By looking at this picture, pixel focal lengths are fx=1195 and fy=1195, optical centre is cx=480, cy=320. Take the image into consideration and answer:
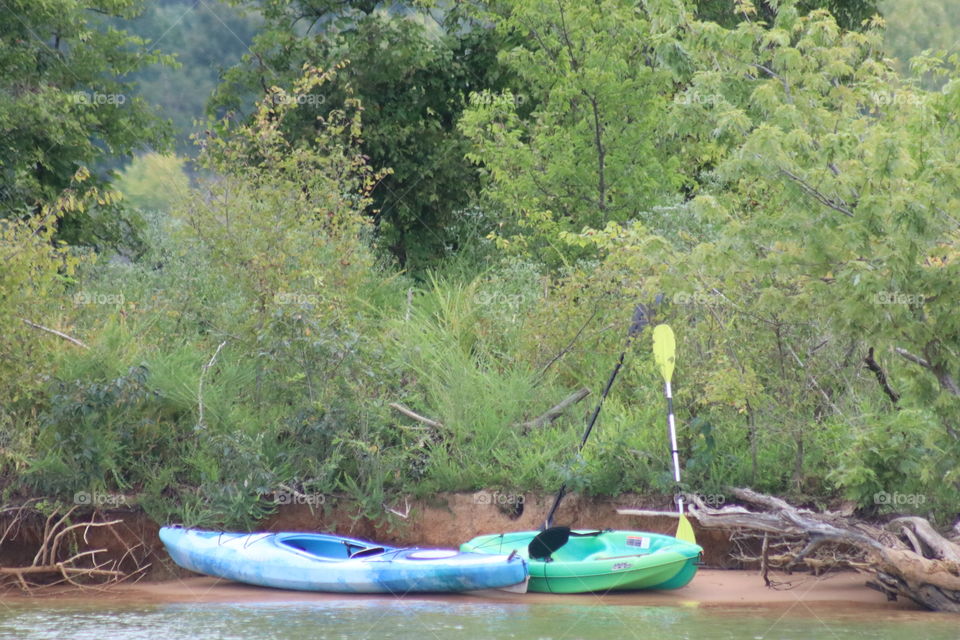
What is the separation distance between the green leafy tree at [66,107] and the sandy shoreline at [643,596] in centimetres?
733

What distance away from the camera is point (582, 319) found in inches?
446

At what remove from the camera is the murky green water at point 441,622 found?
765 centimetres

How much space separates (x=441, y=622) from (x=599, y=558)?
58.9 inches

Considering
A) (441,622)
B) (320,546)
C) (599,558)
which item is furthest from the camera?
(320,546)

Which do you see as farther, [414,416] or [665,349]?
[414,416]

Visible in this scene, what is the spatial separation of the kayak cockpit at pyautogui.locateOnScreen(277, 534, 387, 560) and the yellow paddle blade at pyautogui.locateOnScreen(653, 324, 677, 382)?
2.66m

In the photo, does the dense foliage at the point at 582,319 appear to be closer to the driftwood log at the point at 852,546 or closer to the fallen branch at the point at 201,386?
the fallen branch at the point at 201,386

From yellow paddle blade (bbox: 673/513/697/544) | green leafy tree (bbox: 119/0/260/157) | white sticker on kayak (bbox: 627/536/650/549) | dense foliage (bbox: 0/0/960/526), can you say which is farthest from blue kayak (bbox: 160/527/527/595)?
green leafy tree (bbox: 119/0/260/157)

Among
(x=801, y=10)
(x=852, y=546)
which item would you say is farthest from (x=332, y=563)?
(x=801, y=10)

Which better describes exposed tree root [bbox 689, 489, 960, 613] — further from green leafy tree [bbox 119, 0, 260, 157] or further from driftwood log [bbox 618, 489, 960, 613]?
green leafy tree [bbox 119, 0, 260, 157]

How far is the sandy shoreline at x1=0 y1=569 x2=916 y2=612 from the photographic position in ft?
28.8

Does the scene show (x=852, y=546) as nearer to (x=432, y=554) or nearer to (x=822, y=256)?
(x=822, y=256)

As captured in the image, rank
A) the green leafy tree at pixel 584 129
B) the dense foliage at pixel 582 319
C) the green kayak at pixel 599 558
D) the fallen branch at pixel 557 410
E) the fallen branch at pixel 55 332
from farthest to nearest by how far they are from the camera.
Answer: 1. the green leafy tree at pixel 584 129
2. the fallen branch at pixel 557 410
3. the fallen branch at pixel 55 332
4. the green kayak at pixel 599 558
5. the dense foliage at pixel 582 319

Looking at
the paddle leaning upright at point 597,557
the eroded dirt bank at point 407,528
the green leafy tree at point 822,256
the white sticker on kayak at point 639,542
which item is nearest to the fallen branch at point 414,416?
the eroded dirt bank at point 407,528
